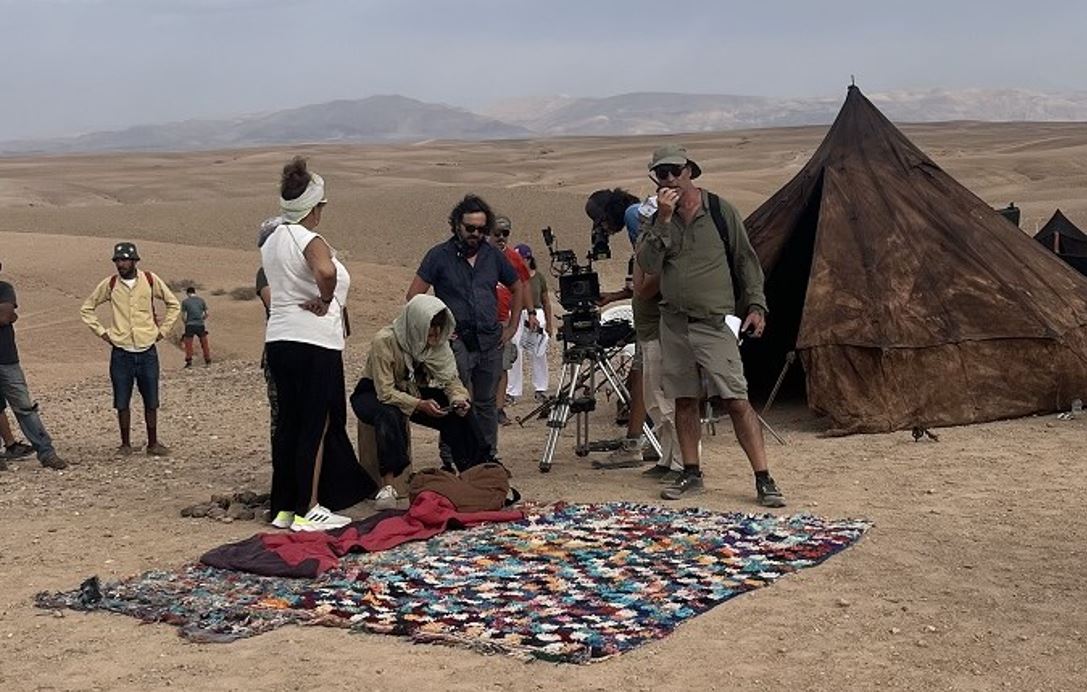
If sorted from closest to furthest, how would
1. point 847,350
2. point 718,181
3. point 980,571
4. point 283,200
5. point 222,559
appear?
point 980,571
point 222,559
point 283,200
point 847,350
point 718,181

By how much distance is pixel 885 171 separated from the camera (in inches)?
447

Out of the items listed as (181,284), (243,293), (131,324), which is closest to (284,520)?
(131,324)

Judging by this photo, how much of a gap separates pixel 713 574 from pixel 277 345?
2.62m

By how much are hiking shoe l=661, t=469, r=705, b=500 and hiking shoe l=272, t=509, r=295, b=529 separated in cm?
201

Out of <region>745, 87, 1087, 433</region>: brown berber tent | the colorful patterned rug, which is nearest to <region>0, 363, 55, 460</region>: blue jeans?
the colorful patterned rug

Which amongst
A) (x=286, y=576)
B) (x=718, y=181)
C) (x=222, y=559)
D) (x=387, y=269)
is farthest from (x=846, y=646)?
(x=718, y=181)

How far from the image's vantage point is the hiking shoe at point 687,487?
807 centimetres

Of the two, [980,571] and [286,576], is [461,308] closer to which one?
[286,576]

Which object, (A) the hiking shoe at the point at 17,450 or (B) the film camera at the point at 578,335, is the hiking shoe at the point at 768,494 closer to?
(B) the film camera at the point at 578,335

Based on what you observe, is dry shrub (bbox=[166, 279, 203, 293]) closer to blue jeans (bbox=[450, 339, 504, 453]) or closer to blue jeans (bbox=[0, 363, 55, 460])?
blue jeans (bbox=[0, 363, 55, 460])

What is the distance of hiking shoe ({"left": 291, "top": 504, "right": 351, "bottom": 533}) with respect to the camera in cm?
747

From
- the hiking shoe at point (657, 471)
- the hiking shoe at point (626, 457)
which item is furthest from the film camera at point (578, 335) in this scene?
the hiking shoe at point (626, 457)

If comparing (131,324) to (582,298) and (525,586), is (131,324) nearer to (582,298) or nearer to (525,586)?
(582,298)

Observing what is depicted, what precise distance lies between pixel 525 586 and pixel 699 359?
2173mm
